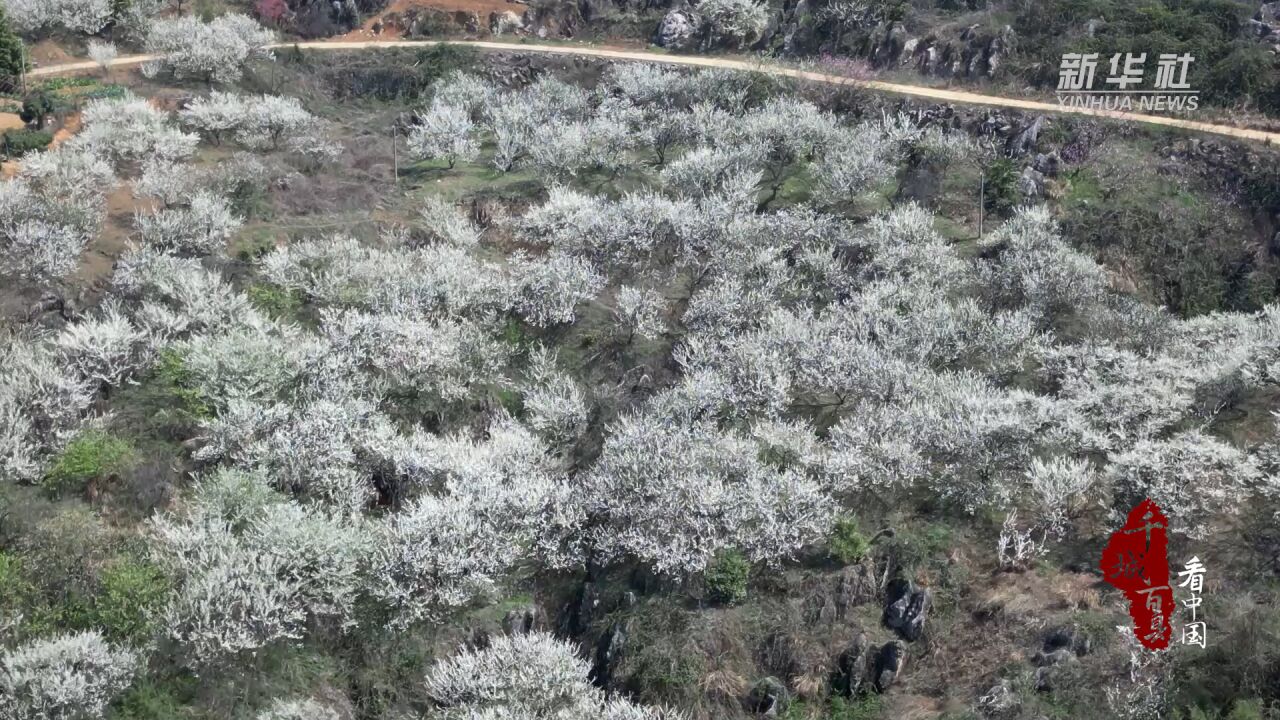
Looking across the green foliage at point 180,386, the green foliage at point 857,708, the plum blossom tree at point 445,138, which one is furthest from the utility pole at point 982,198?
the green foliage at point 180,386

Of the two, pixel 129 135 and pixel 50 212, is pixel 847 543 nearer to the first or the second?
pixel 50 212

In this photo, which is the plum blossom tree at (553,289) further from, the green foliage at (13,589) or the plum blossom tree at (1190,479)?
the plum blossom tree at (1190,479)

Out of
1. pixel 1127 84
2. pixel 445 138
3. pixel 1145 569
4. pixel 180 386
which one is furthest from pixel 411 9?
pixel 1145 569

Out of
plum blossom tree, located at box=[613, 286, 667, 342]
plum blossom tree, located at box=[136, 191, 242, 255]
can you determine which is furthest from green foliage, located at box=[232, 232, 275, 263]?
plum blossom tree, located at box=[613, 286, 667, 342]

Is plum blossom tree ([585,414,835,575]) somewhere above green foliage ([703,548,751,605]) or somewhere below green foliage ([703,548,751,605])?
above

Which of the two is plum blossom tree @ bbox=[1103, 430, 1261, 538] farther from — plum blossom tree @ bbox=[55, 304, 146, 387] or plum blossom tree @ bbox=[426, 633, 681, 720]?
plum blossom tree @ bbox=[55, 304, 146, 387]
